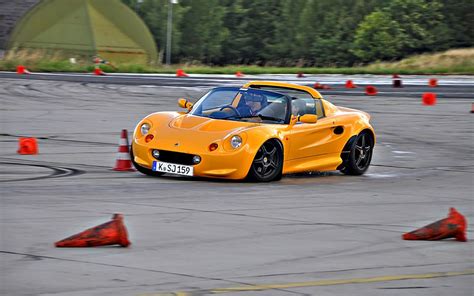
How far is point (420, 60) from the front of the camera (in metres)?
59.3

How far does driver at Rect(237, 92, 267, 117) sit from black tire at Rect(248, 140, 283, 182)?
0.70 meters

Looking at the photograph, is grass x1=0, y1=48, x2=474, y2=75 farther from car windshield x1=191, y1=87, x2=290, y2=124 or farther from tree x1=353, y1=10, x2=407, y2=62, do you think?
car windshield x1=191, y1=87, x2=290, y2=124

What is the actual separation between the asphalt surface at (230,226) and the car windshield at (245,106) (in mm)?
891

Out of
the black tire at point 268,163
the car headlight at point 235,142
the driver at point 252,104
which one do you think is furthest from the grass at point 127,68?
the car headlight at point 235,142

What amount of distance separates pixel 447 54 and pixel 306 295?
5529cm

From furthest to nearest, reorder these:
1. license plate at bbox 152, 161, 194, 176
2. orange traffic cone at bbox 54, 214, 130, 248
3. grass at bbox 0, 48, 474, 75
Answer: grass at bbox 0, 48, 474, 75, license plate at bbox 152, 161, 194, 176, orange traffic cone at bbox 54, 214, 130, 248

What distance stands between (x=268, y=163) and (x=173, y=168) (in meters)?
1.19

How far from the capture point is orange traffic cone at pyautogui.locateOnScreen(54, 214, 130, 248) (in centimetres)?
697

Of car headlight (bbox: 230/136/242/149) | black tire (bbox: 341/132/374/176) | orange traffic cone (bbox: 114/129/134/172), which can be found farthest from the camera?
black tire (bbox: 341/132/374/176)

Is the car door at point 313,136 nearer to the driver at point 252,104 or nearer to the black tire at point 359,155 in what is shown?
the black tire at point 359,155

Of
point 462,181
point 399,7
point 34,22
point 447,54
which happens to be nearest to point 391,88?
point 462,181

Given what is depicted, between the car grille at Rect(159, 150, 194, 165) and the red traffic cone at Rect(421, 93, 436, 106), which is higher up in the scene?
the car grille at Rect(159, 150, 194, 165)

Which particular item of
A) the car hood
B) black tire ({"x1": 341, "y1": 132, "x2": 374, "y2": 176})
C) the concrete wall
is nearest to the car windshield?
the car hood

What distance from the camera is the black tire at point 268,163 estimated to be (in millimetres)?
11570
